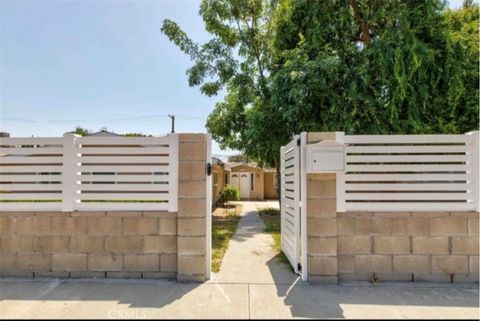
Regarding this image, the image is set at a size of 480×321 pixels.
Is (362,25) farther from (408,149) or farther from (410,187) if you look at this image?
(410,187)

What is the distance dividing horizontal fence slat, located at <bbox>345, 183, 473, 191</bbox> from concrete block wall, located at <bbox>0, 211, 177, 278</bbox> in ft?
7.98

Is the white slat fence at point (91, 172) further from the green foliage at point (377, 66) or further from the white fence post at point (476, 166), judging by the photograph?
the green foliage at point (377, 66)

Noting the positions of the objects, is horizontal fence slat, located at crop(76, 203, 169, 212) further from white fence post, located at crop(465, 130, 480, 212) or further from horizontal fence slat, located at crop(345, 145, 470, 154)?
white fence post, located at crop(465, 130, 480, 212)

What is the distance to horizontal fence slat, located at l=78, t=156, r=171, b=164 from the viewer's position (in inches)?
154

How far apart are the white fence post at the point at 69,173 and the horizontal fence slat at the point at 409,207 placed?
3602mm

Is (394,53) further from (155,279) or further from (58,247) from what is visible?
(58,247)

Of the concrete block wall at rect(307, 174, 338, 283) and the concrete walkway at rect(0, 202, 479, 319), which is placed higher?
the concrete block wall at rect(307, 174, 338, 283)

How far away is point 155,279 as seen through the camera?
3.91 metres

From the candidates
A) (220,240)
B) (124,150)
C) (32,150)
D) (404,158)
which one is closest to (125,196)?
(124,150)

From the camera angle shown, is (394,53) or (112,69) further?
(112,69)

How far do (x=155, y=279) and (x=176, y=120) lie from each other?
22994 millimetres

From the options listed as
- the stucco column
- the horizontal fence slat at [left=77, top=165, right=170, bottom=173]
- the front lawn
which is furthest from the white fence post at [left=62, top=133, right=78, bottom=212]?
the stucco column

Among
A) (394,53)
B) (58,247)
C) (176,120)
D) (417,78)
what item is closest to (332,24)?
(394,53)

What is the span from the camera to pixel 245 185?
21156 mm
